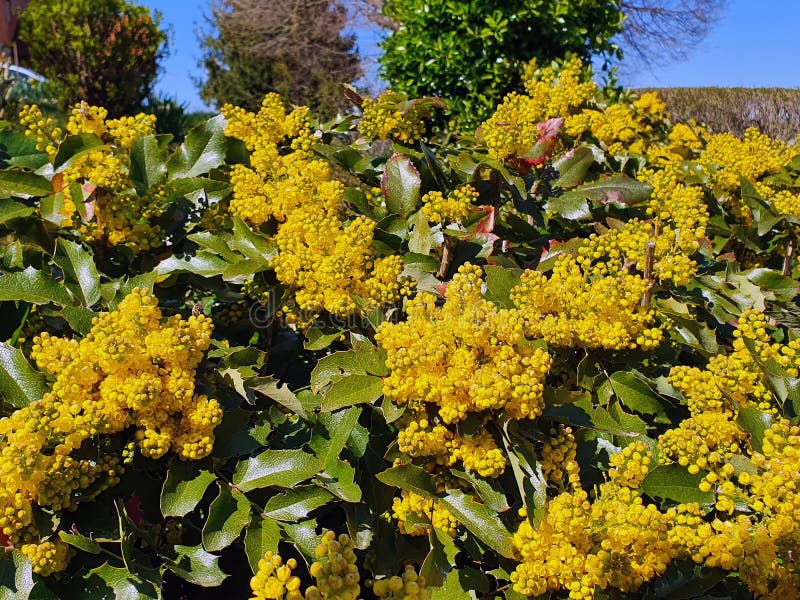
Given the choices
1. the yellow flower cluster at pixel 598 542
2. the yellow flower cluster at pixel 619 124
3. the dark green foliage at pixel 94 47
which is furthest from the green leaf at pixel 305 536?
the dark green foliage at pixel 94 47

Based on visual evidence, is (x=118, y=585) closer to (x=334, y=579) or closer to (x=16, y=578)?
(x=16, y=578)

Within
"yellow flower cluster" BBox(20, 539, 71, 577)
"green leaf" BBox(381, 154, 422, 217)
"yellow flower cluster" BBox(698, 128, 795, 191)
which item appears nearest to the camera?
"yellow flower cluster" BBox(20, 539, 71, 577)

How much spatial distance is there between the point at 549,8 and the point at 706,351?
15.6ft

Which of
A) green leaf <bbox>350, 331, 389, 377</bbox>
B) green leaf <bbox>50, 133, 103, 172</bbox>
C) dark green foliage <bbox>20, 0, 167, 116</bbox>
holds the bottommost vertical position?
green leaf <bbox>350, 331, 389, 377</bbox>

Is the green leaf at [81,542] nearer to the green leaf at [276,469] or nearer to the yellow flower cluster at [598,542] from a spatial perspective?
the green leaf at [276,469]

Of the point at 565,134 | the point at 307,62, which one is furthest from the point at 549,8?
the point at 307,62

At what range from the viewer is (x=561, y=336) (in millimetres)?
1470

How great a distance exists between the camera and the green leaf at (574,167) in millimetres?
2188

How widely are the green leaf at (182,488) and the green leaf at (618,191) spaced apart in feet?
4.55

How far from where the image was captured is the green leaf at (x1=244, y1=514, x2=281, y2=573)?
4.15 ft

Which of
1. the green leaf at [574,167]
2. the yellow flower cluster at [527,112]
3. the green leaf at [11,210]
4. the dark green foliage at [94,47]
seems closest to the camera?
the green leaf at [11,210]

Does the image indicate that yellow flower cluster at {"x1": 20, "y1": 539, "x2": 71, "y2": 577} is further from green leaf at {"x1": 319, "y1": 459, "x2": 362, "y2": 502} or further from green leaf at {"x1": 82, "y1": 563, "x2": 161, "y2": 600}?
green leaf at {"x1": 319, "y1": 459, "x2": 362, "y2": 502}

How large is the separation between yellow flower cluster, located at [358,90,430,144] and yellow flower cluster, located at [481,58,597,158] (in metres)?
0.22

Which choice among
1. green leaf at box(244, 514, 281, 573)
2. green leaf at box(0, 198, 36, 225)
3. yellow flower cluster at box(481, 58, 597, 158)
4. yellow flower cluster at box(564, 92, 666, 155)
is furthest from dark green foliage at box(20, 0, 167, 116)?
green leaf at box(244, 514, 281, 573)
